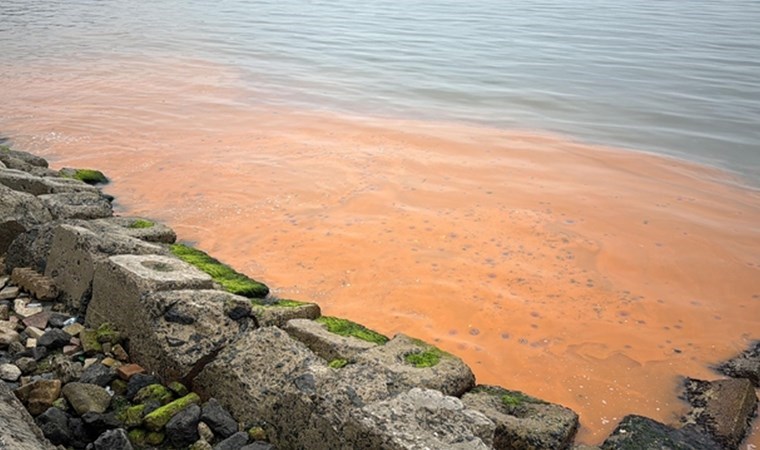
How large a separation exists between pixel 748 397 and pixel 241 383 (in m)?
3.40

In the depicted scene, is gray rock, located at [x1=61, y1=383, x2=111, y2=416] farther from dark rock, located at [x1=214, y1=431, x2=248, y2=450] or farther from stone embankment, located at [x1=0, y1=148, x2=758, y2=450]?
dark rock, located at [x1=214, y1=431, x2=248, y2=450]

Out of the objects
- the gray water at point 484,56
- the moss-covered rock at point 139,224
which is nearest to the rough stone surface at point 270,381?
the moss-covered rock at point 139,224

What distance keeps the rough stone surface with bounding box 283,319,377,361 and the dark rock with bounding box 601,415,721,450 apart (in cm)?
164

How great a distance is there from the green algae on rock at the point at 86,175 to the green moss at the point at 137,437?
224 inches

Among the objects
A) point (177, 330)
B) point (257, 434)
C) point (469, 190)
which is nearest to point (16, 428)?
point (257, 434)

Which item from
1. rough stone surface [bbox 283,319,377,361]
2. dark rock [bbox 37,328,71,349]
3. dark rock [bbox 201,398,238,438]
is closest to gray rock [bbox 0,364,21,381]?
dark rock [bbox 37,328,71,349]

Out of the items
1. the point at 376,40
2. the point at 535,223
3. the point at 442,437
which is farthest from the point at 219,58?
the point at 442,437

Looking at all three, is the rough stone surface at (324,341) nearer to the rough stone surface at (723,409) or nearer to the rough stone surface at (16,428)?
the rough stone surface at (16,428)

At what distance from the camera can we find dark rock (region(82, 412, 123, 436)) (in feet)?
12.8

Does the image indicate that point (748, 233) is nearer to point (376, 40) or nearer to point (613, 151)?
point (613, 151)

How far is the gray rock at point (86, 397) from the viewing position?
13.2 ft

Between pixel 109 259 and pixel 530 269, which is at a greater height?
pixel 109 259

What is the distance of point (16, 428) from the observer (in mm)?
3174

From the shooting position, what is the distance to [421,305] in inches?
246
